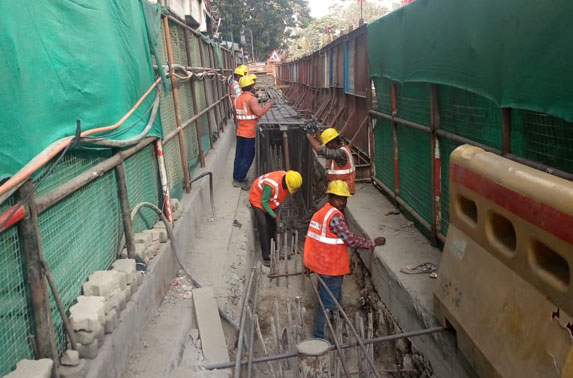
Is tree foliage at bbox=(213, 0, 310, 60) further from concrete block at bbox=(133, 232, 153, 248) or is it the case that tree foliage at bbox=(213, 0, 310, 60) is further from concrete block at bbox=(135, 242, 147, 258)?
concrete block at bbox=(135, 242, 147, 258)

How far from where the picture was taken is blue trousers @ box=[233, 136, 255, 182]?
924 cm

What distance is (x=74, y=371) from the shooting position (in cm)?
277

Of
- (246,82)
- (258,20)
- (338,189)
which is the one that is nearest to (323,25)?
(258,20)

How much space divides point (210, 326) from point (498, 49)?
10.5 ft

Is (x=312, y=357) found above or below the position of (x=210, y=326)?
above

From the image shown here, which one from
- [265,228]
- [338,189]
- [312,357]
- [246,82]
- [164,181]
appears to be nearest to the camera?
[312,357]

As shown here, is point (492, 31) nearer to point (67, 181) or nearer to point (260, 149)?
point (67, 181)

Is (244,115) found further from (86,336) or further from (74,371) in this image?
(74,371)

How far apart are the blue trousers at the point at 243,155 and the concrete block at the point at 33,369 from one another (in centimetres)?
689

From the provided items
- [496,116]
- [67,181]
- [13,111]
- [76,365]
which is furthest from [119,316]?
[496,116]

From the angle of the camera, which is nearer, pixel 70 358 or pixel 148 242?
pixel 70 358

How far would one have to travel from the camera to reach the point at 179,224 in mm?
5625

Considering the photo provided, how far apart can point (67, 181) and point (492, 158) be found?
2.54 meters

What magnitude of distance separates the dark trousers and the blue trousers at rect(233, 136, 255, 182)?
186 cm
